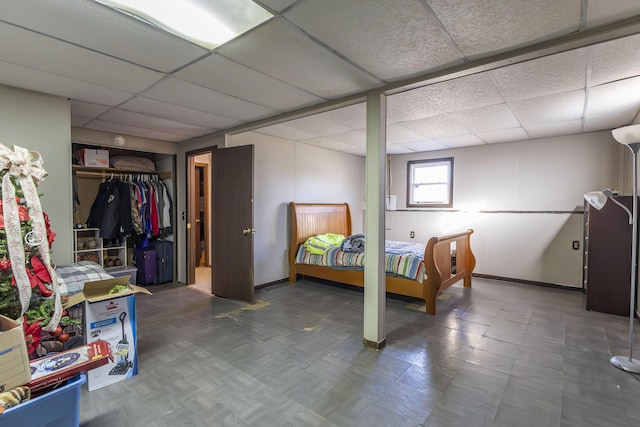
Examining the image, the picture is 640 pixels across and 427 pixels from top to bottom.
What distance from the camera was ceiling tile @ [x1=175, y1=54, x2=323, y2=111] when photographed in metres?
2.38

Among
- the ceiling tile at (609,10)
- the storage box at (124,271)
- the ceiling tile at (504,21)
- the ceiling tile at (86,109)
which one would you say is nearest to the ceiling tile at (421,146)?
the ceiling tile at (504,21)

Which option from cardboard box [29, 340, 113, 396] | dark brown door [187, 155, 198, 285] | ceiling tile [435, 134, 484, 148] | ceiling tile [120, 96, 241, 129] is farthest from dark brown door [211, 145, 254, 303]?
ceiling tile [435, 134, 484, 148]

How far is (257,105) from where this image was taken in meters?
3.33

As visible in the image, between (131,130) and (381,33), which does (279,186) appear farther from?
(381,33)

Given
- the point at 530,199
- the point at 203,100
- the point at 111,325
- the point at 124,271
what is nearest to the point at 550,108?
the point at 530,199

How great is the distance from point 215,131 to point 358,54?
2.94 m

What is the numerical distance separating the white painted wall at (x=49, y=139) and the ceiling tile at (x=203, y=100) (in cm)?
92

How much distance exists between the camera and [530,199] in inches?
201

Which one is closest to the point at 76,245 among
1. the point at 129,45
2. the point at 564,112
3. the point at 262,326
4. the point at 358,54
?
the point at 262,326

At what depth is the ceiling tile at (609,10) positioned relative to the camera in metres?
1.63

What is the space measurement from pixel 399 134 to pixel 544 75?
226cm

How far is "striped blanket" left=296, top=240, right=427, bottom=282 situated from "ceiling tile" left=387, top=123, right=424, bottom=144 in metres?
1.75

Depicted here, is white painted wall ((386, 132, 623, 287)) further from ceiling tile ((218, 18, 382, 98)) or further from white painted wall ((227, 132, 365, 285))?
ceiling tile ((218, 18, 382, 98))

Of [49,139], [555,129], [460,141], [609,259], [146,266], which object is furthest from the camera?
[460,141]
